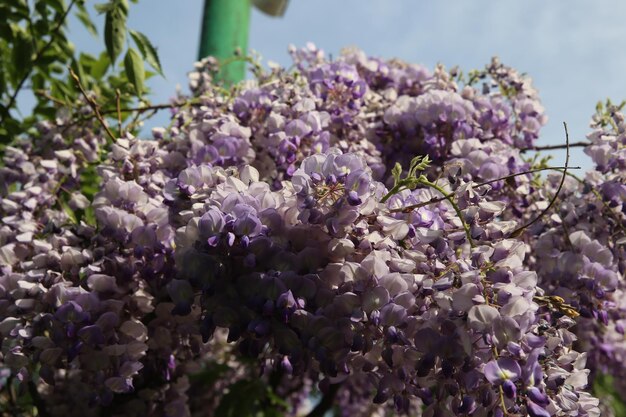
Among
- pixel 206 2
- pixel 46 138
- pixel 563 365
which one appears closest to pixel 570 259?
pixel 563 365

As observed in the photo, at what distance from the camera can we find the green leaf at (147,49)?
6.41 ft

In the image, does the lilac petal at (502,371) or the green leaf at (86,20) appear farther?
the green leaf at (86,20)

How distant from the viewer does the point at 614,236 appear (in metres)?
1.70

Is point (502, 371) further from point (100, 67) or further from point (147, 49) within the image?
point (100, 67)

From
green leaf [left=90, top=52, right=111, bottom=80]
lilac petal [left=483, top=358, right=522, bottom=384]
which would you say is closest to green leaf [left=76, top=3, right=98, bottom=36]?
green leaf [left=90, top=52, right=111, bottom=80]

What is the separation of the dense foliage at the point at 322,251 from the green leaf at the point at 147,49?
0.16m

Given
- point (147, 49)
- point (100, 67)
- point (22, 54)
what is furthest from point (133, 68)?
point (100, 67)

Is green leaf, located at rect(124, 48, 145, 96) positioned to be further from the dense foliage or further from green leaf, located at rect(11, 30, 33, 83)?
green leaf, located at rect(11, 30, 33, 83)

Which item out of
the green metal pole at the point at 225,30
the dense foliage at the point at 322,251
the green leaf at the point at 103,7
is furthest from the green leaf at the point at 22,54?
the green metal pole at the point at 225,30

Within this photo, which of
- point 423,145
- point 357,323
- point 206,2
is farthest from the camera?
point 206,2

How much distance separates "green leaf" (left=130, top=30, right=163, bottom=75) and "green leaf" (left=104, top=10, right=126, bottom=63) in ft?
0.22

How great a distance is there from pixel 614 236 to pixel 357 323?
832 millimetres

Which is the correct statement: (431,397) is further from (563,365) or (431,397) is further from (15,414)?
(15,414)

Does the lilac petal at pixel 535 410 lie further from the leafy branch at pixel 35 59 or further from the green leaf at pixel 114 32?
the leafy branch at pixel 35 59
